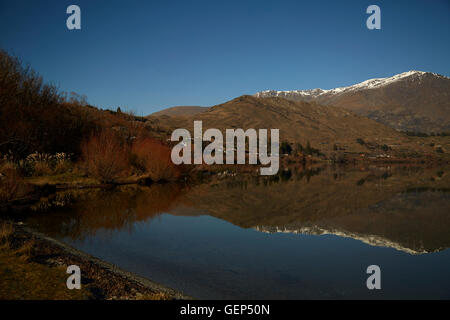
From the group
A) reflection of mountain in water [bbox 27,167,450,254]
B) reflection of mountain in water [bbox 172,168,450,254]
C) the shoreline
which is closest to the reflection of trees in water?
reflection of mountain in water [bbox 27,167,450,254]

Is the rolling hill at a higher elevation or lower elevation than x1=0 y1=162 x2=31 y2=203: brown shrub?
higher

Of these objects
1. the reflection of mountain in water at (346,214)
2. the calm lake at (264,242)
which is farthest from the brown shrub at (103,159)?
the reflection of mountain in water at (346,214)

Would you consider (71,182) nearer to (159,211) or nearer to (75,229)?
(159,211)

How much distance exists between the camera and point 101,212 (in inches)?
677

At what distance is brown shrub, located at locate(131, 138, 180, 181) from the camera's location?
34.4 metres

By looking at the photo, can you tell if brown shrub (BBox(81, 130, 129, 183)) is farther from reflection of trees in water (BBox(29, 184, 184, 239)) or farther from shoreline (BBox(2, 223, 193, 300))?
shoreline (BBox(2, 223, 193, 300))

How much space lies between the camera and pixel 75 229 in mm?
13359

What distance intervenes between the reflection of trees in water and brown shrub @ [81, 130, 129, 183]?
3.65 meters

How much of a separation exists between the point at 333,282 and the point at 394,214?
1217cm

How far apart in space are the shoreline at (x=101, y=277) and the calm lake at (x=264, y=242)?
0.61 meters

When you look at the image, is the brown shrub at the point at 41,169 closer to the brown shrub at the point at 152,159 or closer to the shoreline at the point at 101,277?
the brown shrub at the point at 152,159

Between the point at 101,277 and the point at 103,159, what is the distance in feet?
72.5

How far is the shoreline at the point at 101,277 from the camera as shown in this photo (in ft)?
21.7

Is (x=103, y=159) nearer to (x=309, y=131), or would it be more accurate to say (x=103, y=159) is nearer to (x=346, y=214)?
(x=346, y=214)
